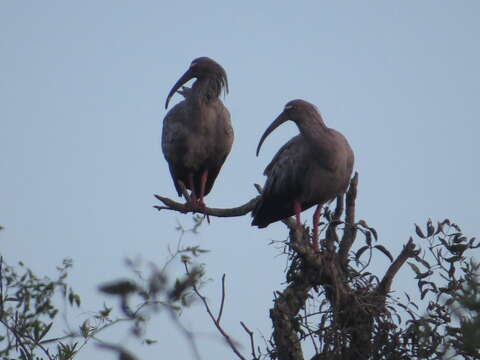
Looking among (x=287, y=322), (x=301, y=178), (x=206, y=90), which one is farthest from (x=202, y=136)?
(x=287, y=322)

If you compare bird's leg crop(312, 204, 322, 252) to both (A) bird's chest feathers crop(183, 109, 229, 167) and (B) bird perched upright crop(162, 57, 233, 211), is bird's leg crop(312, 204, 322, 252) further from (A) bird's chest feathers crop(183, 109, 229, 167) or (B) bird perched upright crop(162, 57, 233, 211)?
(A) bird's chest feathers crop(183, 109, 229, 167)

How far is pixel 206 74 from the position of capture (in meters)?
9.28

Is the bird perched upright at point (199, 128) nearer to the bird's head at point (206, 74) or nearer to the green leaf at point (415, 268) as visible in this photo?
the bird's head at point (206, 74)

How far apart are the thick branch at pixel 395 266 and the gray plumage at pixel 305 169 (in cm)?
176

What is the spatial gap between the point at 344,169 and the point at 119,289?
6594mm

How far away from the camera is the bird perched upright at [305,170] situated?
777 centimetres

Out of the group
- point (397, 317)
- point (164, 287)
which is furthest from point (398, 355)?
point (164, 287)

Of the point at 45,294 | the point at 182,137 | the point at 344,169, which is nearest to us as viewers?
the point at 45,294

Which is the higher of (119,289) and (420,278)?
(420,278)

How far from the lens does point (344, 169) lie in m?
7.80

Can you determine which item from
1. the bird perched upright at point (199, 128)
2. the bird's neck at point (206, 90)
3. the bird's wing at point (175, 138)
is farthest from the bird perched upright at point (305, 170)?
the bird's wing at point (175, 138)

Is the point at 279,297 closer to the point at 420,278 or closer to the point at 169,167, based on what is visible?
the point at 420,278

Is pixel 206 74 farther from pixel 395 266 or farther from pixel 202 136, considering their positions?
pixel 395 266

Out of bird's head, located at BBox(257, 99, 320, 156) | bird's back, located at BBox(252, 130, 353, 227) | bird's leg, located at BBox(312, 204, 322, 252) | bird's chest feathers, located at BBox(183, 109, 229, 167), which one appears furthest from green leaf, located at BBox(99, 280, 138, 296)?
bird's chest feathers, located at BBox(183, 109, 229, 167)
